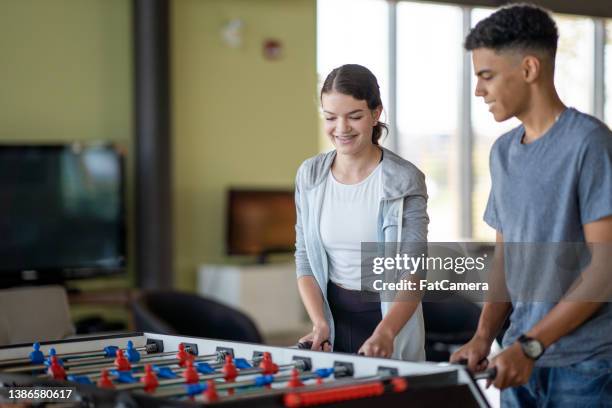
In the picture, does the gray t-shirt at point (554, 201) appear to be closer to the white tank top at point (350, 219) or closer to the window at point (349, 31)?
the white tank top at point (350, 219)

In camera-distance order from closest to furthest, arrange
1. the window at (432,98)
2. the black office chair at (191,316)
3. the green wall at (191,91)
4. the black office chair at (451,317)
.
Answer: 1. the black office chair at (191,316)
2. the black office chair at (451,317)
3. the green wall at (191,91)
4. the window at (432,98)

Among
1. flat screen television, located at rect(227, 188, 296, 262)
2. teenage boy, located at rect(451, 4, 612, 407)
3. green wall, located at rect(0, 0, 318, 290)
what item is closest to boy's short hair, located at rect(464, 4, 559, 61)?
teenage boy, located at rect(451, 4, 612, 407)

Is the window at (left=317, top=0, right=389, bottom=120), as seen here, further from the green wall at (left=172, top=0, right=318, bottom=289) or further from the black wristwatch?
the black wristwatch

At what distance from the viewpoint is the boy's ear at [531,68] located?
2188mm

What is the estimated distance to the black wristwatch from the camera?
209 centimetres

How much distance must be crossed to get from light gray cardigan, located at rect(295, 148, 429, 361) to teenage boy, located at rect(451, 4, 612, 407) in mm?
285

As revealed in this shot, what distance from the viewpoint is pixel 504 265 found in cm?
238

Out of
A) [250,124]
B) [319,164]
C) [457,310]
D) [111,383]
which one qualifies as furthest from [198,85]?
[111,383]

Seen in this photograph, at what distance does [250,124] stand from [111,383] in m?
5.25

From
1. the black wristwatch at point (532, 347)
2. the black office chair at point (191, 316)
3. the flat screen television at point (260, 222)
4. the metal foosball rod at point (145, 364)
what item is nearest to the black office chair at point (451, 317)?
the black office chair at point (191, 316)

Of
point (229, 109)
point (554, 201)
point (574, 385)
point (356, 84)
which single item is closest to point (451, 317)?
point (229, 109)

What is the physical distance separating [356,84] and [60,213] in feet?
13.7

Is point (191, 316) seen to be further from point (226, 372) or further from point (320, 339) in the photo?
point (226, 372)

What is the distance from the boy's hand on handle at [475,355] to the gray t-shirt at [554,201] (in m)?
0.06
